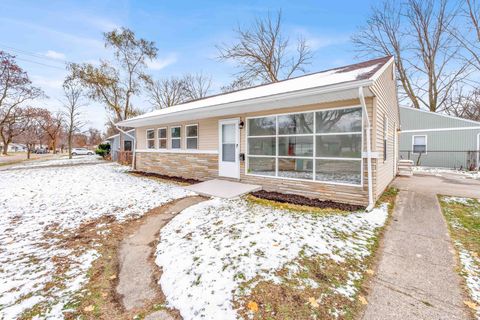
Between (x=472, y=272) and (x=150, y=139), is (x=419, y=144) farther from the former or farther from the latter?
(x=150, y=139)

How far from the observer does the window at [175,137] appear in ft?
Answer: 30.9

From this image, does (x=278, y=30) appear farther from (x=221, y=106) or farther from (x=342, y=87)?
(x=342, y=87)

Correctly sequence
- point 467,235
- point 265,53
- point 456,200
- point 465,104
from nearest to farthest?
point 467,235 < point 456,200 < point 265,53 < point 465,104

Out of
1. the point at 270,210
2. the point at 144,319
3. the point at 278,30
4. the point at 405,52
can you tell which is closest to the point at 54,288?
the point at 144,319

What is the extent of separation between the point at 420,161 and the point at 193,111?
16.0 metres

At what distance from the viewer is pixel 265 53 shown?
743 inches

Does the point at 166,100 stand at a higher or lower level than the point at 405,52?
lower

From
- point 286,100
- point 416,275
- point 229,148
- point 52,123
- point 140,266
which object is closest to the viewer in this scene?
point 416,275

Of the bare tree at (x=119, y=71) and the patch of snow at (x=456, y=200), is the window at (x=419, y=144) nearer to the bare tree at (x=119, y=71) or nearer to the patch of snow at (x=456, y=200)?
the patch of snow at (x=456, y=200)

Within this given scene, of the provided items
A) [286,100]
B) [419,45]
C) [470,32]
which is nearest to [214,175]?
[286,100]

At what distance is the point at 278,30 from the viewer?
1848 centimetres

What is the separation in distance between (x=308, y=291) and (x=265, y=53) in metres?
19.8

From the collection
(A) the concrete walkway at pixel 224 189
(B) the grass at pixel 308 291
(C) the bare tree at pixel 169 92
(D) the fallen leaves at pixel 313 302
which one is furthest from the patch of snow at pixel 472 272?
(C) the bare tree at pixel 169 92

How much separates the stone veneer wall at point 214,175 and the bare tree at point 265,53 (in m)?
10.9
